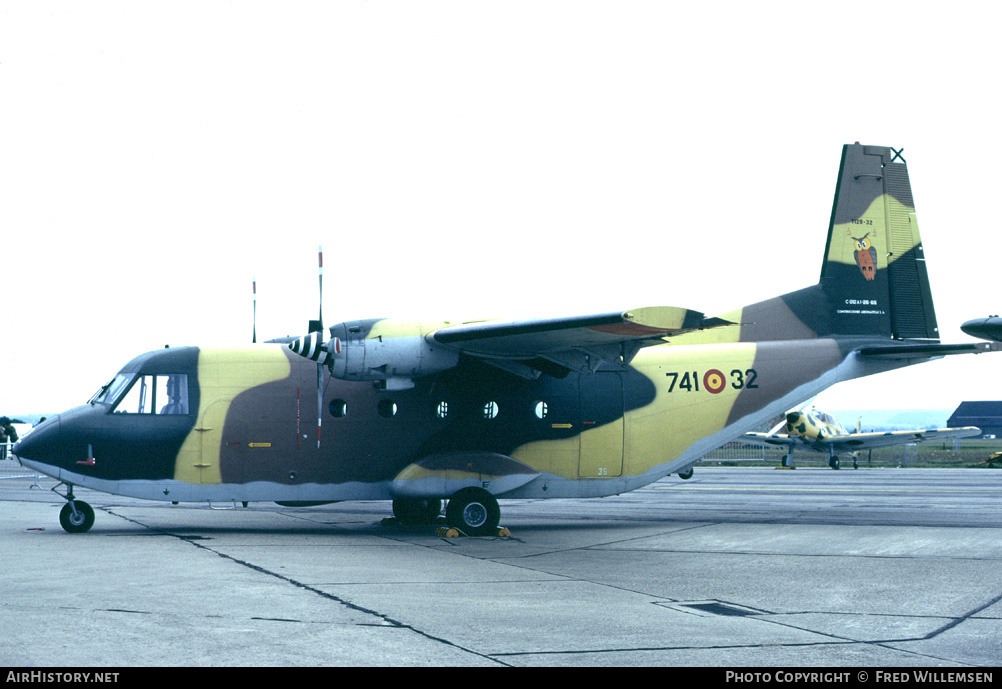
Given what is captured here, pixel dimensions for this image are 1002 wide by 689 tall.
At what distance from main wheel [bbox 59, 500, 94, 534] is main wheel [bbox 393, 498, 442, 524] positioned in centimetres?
541

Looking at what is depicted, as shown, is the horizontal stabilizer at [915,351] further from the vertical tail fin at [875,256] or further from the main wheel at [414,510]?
the main wheel at [414,510]

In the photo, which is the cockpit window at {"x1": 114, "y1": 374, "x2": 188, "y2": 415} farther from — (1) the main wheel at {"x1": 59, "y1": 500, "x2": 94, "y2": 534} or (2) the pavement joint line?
(2) the pavement joint line

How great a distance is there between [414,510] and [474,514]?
214cm

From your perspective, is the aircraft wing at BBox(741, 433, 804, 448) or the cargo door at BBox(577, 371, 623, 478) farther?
the aircraft wing at BBox(741, 433, 804, 448)

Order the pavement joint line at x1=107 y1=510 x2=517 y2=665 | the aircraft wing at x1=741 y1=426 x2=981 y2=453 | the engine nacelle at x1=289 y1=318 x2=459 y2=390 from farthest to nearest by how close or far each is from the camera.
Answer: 1. the aircraft wing at x1=741 y1=426 x2=981 y2=453
2. the engine nacelle at x1=289 y1=318 x2=459 y2=390
3. the pavement joint line at x1=107 y1=510 x2=517 y2=665

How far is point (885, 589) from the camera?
10164 mm

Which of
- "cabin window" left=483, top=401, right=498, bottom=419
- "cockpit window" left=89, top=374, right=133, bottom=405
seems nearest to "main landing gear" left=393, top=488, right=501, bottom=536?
"cabin window" left=483, top=401, right=498, bottom=419

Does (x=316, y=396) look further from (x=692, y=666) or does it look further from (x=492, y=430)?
(x=692, y=666)

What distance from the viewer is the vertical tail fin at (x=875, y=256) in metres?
19.5

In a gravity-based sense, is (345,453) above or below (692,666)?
above

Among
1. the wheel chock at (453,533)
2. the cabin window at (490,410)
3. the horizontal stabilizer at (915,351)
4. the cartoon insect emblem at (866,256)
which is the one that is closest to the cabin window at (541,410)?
the cabin window at (490,410)

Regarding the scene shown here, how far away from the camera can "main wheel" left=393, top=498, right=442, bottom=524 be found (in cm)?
1777
